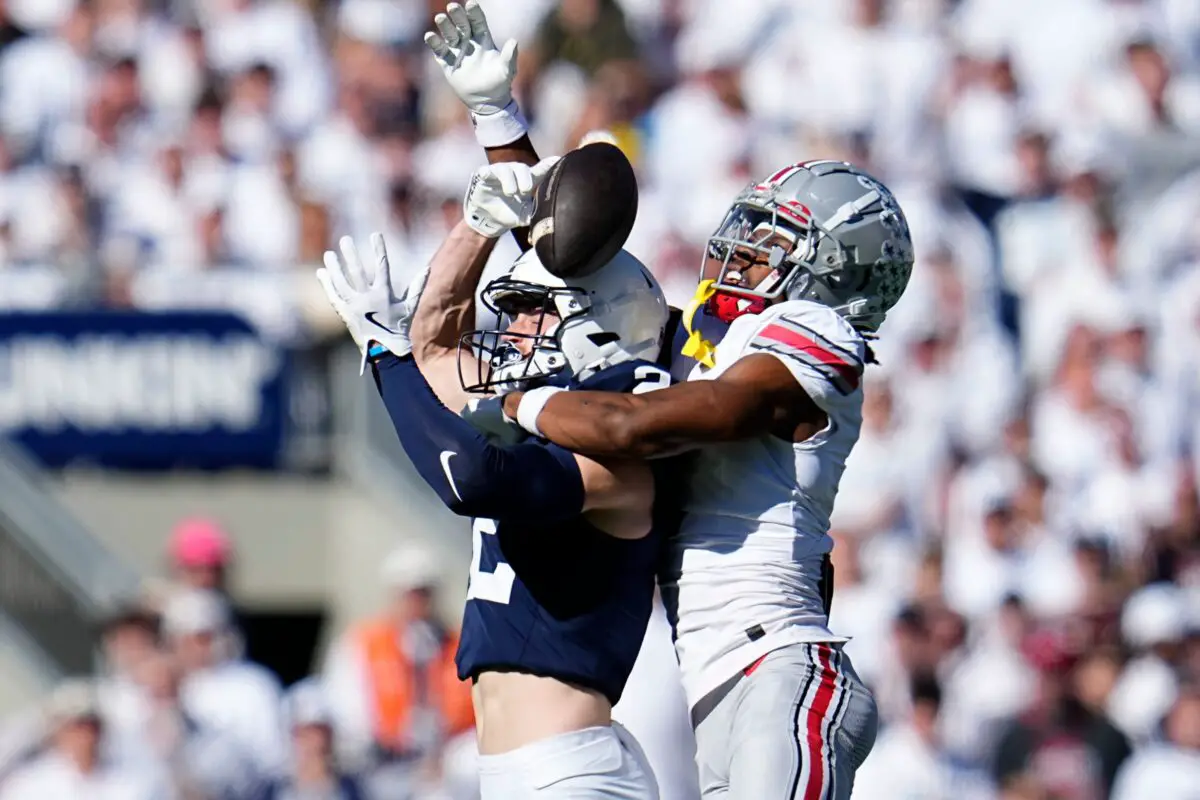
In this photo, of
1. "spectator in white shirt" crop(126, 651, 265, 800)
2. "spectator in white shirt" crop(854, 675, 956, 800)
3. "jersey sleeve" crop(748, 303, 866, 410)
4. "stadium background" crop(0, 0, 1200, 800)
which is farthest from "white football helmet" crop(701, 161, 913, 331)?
"spectator in white shirt" crop(126, 651, 265, 800)

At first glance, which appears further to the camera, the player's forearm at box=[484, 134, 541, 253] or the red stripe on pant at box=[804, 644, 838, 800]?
the player's forearm at box=[484, 134, 541, 253]

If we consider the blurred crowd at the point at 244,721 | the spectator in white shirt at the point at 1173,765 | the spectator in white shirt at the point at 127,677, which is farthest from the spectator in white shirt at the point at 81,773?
the spectator in white shirt at the point at 1173,765

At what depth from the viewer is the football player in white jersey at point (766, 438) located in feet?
15.3

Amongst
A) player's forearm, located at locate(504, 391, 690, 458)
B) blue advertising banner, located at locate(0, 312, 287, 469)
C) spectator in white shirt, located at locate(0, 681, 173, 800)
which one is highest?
player's forearm, located at locate(504, 391, 690, 458)

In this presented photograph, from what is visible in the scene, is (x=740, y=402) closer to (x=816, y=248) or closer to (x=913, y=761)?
(x=816, y=248)

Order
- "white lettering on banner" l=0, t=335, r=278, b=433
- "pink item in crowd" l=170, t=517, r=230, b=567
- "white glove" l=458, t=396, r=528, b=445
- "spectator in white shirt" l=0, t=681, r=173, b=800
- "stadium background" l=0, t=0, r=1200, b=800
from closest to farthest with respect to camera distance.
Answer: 1. "white glove" l=458, t=396, r=528, b=445
2. "spectator in white shirt" l=0, t=681, r=173, b=800
3. "stadium background" l=0, t=0, r=1200, b=800
4. "pink item in crowd" l=170, t=517, r=230, b=567
5. "white lettering on banner" l=0, t=335, r=278, b=433

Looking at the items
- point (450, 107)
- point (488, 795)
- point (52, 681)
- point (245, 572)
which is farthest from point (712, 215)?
point (488, 795)

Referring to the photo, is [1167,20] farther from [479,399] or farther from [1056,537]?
[479,399]

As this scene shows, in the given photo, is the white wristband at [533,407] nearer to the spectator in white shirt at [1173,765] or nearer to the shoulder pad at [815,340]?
the shoulder pad at [815,340]

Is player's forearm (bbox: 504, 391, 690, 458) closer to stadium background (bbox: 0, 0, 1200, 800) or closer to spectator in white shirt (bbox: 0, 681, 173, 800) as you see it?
stadium background (bbox: 0, 0, 1200, 800)

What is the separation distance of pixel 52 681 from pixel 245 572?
3.24ft

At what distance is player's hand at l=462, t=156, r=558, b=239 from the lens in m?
4.85

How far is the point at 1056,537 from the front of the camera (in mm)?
10070

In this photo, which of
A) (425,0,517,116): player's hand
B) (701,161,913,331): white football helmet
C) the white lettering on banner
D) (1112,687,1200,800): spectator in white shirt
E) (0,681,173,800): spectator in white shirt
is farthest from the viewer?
the white lettering on banner
